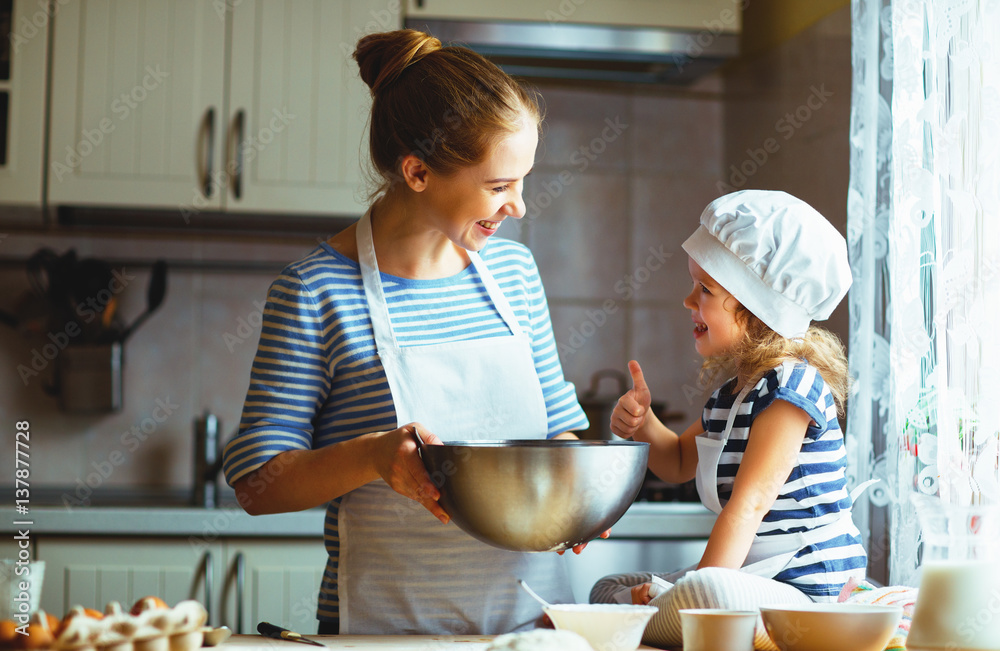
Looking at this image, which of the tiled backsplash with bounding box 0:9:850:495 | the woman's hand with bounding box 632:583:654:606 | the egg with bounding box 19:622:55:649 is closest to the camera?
the egg with bounding box 19:622:55:649

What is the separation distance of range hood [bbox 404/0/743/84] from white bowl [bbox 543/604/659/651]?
5.38ft

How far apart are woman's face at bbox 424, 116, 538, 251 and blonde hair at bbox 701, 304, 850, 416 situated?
0.32 meters

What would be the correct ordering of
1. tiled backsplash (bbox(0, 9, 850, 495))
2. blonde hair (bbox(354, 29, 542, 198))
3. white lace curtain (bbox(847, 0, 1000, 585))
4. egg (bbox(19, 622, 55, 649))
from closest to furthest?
egg (bbox(19, 622, 55, 649)) → blonde hair (bbox(354, 29, 542, 198)) → white lace curtain (bbox(847, 0, 1000, 585)) → tiled backsplash (bbox(0, 9, 850, 495))

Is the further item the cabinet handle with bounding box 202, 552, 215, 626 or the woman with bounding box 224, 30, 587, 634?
the cabinet handle with bounding box 202, 552, 215, 626

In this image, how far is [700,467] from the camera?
1.17m

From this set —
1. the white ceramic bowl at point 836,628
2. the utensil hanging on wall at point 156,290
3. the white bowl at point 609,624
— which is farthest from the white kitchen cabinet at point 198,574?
the white ceramic bowl at point 836,628

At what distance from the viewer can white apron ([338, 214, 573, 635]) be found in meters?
1.14

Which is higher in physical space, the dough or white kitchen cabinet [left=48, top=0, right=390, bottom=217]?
white kitchen cabinet [left=48, top=0, right=390, bottom=217]

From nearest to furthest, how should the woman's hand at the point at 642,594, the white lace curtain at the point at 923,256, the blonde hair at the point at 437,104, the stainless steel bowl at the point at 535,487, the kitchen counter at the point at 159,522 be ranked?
1. the stainless steel bowl at the point at 535,487
2. the woman's hand at the point at 642,594
3. the blonde hair at the point at 437,104
4. the white lace curtain at the point at 923,256
5. the kitchen counter at the point at 159,522

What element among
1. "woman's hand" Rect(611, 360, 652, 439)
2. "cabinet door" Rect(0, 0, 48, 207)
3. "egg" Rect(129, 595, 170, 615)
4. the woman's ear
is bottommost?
"egg" Rect(129, 595, 170, 615)

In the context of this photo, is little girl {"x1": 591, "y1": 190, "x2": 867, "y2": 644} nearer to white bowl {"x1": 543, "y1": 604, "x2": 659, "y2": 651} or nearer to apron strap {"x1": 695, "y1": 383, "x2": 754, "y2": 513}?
apron strap {"x1": 695, "y1": 383, "x2": 754, "y2": 513}

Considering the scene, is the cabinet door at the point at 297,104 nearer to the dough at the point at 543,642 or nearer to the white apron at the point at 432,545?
the white apron at the point at 432,545

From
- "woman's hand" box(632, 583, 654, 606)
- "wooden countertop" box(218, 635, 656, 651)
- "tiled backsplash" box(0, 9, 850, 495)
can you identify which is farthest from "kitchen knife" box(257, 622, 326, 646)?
"tiled backsplash" box(0, 9, 850, 495)

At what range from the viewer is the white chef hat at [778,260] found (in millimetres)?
1108
